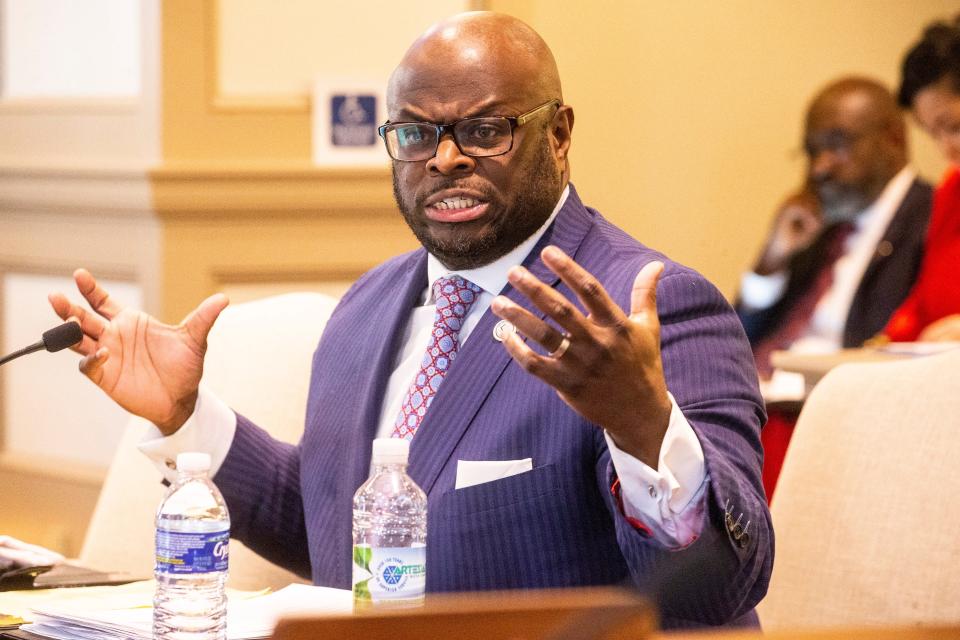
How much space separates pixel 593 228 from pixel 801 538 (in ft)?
1.58

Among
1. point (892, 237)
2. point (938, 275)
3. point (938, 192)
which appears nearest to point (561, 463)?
point (938, 275)

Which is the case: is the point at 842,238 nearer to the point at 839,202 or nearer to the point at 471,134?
the point at 839,202

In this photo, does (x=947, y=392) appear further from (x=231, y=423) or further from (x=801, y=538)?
(x=231, y=423)

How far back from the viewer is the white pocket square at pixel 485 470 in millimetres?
1571

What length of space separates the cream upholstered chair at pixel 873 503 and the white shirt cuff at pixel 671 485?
37 centimetres

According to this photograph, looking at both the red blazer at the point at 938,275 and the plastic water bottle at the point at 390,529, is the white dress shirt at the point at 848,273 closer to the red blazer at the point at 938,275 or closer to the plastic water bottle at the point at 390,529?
the red blazer at the point at 938,275

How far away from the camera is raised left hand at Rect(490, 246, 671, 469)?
121 centimetres

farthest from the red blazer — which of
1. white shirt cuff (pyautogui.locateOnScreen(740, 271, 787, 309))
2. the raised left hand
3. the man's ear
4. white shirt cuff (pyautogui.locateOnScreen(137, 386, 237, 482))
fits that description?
the raised left hand

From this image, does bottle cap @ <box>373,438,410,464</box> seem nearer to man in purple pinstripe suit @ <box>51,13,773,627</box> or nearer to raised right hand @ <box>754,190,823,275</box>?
man in purple pinstripe suit @ <box>51,13,773,627</box>

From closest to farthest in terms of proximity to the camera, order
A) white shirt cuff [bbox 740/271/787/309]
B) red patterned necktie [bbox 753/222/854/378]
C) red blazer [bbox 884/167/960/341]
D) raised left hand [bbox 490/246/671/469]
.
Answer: raised left hand [bbox 490/246/671/469], red blazer [bbox 884/167/960/341], red patterned necktie [bbox 753/222/854/378], white shirt cuff [bbox 740/271/787/309]

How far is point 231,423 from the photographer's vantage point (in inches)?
73.6

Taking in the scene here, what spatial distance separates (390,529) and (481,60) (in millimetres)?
599

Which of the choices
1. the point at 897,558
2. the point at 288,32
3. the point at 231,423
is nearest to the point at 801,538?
the point at 897,558

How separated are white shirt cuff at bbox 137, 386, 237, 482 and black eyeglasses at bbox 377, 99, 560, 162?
1.45ft
